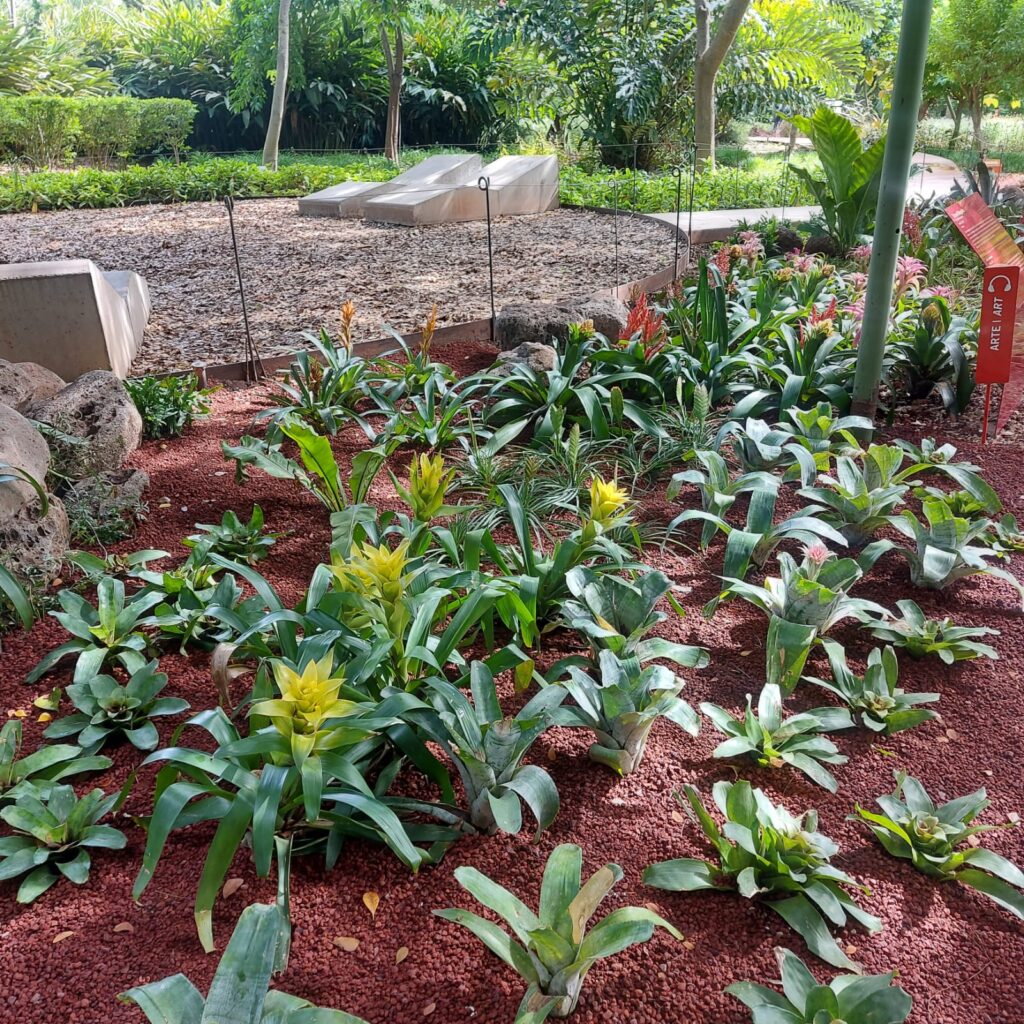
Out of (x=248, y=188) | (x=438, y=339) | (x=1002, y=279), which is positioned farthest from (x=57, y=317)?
(x=248, y=188)

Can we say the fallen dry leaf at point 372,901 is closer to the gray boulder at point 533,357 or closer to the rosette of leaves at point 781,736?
the rosette of leaves at point 781,736

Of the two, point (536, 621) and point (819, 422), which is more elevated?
point (819, 422)

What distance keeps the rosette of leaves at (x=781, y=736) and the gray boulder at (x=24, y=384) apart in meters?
2.56

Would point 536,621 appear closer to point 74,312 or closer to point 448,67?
point 74,312

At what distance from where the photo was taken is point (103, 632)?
2.06 m

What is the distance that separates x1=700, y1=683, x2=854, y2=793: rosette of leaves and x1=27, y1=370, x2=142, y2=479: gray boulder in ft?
7.30

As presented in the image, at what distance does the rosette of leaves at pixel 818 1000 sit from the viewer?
1202 mm

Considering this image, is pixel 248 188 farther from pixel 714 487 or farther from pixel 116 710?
pixel 116 710

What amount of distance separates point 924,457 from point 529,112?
617 inches

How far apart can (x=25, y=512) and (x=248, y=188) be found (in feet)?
32.7

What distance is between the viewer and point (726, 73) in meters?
15.1

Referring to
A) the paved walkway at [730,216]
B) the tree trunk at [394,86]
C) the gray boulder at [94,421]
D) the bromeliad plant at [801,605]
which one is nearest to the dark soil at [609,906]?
the bromeliad plant at [801,605]

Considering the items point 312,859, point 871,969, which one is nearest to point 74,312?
point 312,859

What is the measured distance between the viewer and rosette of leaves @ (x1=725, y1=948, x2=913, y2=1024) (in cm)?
120
